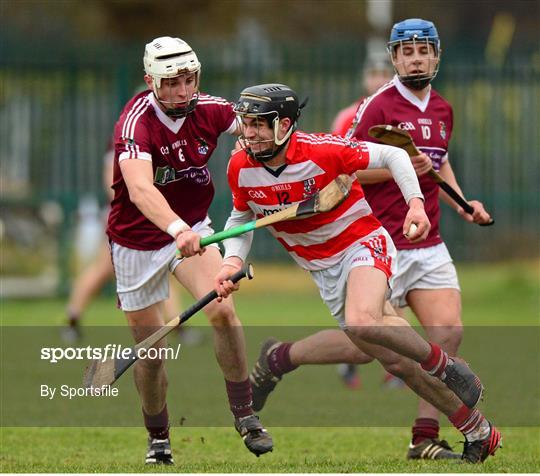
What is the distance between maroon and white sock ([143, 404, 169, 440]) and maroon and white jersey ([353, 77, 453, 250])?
1566 mm

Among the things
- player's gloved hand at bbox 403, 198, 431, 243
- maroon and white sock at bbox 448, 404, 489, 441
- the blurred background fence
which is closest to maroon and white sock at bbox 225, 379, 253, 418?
maroon and white sock at bbox 448, 404, 489, 441

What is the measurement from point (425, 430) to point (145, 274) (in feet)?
5.46

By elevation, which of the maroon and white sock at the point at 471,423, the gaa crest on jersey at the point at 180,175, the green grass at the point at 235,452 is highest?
the gaa crest on jersey at the point at 180,175

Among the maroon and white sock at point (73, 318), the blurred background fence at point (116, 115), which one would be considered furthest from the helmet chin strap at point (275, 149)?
the blurred background fence at point (116, 115)

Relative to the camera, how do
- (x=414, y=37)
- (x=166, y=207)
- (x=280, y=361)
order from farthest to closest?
(x=280, y=361)
(x=414, y=37)
(x=166, y=207)

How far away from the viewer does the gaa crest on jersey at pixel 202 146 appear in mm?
7156

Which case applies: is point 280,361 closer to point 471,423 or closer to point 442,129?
point 471,423

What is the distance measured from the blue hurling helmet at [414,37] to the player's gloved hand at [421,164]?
1.50 ft

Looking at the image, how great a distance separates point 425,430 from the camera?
736cm

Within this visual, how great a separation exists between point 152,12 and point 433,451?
687 inches

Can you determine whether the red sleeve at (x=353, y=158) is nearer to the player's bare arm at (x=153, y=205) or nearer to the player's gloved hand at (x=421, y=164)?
the player's gloved hand at (x=421, y=164)

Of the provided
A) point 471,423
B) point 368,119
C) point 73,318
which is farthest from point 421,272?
point 73,318

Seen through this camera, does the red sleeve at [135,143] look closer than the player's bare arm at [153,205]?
No

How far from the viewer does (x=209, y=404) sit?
9117 mm
